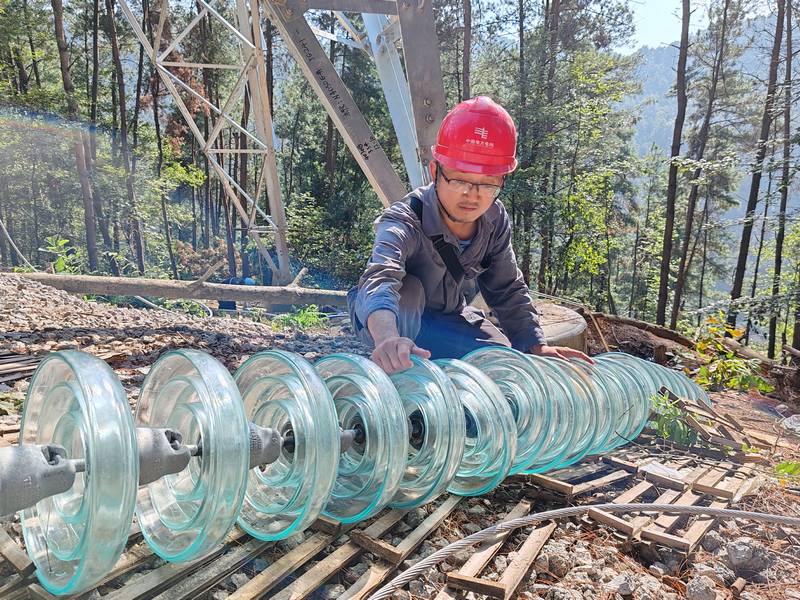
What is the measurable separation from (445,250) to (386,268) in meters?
0.58

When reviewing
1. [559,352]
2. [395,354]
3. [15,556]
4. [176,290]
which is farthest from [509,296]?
[176,290]

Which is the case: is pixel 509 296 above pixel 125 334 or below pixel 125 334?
above

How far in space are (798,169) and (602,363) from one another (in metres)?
8.32

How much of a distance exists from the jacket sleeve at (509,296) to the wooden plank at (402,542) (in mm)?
1463

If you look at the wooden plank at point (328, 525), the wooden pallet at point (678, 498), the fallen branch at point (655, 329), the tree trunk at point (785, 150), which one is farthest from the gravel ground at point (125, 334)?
the tree trunk at point (785, 150)

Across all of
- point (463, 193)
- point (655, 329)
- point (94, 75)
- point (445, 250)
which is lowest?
point (655, 329)

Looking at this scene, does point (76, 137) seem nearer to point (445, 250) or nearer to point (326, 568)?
point (445, 250)

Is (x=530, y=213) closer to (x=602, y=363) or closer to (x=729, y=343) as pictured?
(x=729, y=343)

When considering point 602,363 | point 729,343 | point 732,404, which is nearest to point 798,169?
point 729,343

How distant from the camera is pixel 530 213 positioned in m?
19.6

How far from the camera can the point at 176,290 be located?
296 inches

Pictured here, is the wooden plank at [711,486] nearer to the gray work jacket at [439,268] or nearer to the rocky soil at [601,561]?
the rocky soil at [601,561]

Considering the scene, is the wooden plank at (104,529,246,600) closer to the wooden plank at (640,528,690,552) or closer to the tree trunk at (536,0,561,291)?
the wooden plank at (640,528,690,552)

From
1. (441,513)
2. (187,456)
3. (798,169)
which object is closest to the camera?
(187,456)
